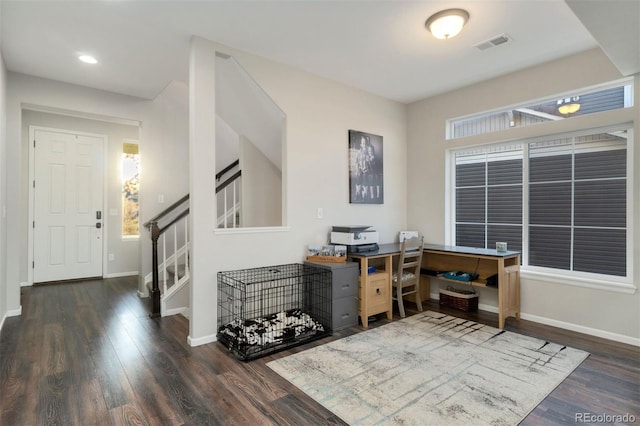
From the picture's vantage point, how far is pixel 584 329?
3.17 m

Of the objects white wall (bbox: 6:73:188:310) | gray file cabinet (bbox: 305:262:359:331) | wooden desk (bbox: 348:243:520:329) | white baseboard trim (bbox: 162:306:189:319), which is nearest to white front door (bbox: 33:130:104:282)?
white wall (bbox: 6:73:188:310)

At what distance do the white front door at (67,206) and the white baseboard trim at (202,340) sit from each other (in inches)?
144

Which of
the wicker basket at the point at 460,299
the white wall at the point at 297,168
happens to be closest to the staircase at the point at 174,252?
the white wall at the point at 297,168

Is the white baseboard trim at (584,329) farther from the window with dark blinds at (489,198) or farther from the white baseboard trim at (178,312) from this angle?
the white baseboard trim at (178,312)

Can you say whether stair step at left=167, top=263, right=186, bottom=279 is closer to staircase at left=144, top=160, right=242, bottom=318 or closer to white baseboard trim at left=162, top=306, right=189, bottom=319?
staircase at left=144, top=160, right=242, bottom=318

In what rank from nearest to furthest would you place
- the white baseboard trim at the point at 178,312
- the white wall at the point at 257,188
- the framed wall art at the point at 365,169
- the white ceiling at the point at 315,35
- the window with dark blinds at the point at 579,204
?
the white ceiling at the point at 315,35 < the window with dark blinds at the point at 579,204 < the white baseboard trim at the point at 178,312 < the framed wall art at the point at 365,169 < the white wall at the point at 257,188

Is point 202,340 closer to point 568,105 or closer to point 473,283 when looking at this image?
point 473,283

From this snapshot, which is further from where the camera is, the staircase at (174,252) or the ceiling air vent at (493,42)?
the staircase at (174,252)

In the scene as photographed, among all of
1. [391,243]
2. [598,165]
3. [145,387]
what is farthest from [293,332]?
[598,165]

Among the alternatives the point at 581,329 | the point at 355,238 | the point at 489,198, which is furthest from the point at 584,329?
the point at 355,238

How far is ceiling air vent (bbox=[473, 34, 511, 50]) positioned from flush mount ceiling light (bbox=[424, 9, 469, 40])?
0.49 metres

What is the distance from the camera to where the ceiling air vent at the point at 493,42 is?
289 cm

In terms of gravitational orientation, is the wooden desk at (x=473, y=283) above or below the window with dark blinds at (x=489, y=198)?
below

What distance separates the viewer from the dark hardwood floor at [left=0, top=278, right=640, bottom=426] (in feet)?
6.21
